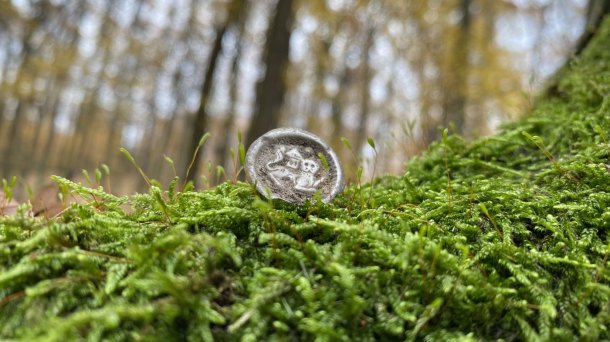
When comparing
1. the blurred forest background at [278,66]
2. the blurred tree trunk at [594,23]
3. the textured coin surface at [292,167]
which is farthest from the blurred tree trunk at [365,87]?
the textured coin surface at [292,167]

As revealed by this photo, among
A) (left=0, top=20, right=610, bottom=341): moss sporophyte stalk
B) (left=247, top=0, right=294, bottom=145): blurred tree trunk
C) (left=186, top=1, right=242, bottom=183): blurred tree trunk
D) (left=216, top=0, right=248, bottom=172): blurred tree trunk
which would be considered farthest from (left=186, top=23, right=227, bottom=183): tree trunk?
(left=0, top=20, right=610, bottom=341): moss sporophyte stalk

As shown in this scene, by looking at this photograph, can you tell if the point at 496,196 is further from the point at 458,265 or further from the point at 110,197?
the point at 110,197

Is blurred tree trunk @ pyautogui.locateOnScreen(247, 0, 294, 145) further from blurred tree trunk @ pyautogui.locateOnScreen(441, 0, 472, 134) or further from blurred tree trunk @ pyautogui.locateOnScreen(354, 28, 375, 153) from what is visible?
blurred tree trunk @ pyautogui.locateOnScreen(354, 28, 375, 153)

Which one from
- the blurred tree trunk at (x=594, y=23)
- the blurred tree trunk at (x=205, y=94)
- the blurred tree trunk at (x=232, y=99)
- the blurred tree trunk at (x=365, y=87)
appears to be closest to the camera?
the blurred tree trunk at (x=594, y=23)

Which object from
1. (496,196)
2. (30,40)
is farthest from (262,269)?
(30,40)

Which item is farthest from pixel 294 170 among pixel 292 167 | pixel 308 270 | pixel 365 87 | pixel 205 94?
pixel 365 87

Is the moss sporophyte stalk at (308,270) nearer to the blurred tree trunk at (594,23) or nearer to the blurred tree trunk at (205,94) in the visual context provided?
the blurred tree trunk at (594,23)

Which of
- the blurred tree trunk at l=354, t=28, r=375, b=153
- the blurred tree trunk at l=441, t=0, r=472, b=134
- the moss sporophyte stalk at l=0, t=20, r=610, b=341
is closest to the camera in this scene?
the moss sporophyte stalk at l=0, t=20, r=610, b=341

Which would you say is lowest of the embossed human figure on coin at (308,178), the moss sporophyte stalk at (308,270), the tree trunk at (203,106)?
the moss sporophyte stalk at (308,270)

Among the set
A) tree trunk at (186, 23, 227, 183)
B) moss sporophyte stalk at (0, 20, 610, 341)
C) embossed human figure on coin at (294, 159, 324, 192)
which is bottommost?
moss sporophyte stalk at (0, 20, 610, 341)

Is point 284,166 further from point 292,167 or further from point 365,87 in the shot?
point 365,87
